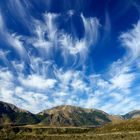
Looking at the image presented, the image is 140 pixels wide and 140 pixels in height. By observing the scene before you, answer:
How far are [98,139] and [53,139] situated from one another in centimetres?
2779

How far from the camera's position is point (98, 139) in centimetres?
10669

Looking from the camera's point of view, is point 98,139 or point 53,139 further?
point 53,139

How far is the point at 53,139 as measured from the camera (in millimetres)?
125312
